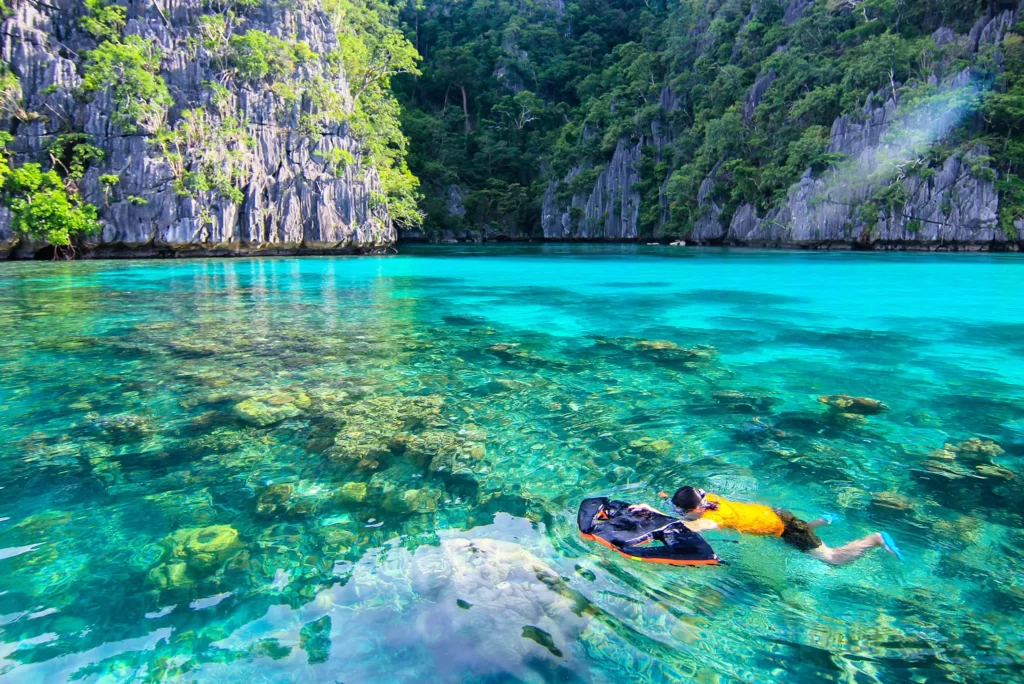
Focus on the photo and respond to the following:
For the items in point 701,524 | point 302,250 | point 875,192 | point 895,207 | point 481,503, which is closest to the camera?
point 701,524

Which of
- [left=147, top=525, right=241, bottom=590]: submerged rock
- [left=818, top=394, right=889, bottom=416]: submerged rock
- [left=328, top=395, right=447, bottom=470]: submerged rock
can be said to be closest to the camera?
[left=147, top=525, right=241, bottom=590]: submerged rock

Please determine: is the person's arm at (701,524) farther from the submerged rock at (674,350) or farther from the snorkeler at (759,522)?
the submerged rock at (674,350)

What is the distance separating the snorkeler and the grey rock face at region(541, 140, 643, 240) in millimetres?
52973

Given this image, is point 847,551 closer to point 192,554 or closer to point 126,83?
point 192,554

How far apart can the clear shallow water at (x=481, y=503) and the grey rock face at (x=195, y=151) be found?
23.5 m

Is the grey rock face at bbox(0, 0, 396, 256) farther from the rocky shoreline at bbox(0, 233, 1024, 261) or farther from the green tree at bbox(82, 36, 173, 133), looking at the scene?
the green tree at bbox(82, 36, 173, 133)

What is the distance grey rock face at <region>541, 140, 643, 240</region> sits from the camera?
55.0 m

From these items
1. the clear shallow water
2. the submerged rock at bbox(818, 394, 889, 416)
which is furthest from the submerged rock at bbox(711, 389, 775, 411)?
the submerged rock at bbox(818, 394, 889, 416)

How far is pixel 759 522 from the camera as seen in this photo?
3.77m

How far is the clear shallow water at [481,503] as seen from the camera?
2803 mm

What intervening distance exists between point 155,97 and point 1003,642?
1442 inches

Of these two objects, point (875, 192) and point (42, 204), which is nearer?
point (42, 204)

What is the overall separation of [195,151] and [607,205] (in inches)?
1390

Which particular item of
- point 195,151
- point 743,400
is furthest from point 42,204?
point 743,400
